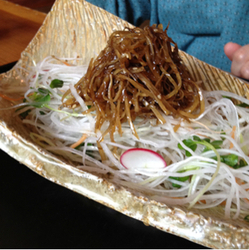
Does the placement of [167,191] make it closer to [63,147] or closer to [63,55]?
[63,147]

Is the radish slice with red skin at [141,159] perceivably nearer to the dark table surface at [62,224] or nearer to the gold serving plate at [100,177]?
the gold serving plate at [100,177]

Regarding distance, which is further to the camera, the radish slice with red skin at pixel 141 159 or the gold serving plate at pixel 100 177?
the radish slice with red skin at pixel 141 159

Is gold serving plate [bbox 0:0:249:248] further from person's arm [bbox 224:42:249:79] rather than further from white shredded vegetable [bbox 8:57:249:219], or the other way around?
person's arm [bbox 224:42:249:79]

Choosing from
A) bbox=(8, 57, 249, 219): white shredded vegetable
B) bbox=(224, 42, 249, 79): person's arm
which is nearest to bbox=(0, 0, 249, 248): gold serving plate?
bbox=(8, 57, 249, 219): white shredded vegetable

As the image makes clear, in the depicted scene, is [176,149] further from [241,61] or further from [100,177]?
[241,61]

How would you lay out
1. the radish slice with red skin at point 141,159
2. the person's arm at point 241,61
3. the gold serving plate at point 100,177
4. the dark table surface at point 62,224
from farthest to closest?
the person's arm at point 241,61 → the radish slice with red skin at point 141,159 → the dark table surface at point 62,224 → the gold serving plate at point 100,177

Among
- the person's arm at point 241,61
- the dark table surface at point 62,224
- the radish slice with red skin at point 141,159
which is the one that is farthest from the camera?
the person's arm at point 241,61

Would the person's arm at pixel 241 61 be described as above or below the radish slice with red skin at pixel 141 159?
above

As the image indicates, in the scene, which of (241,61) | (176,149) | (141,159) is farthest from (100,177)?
(241,61)

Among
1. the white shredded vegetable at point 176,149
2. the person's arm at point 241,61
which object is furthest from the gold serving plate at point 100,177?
the person's arm at point 241,61
